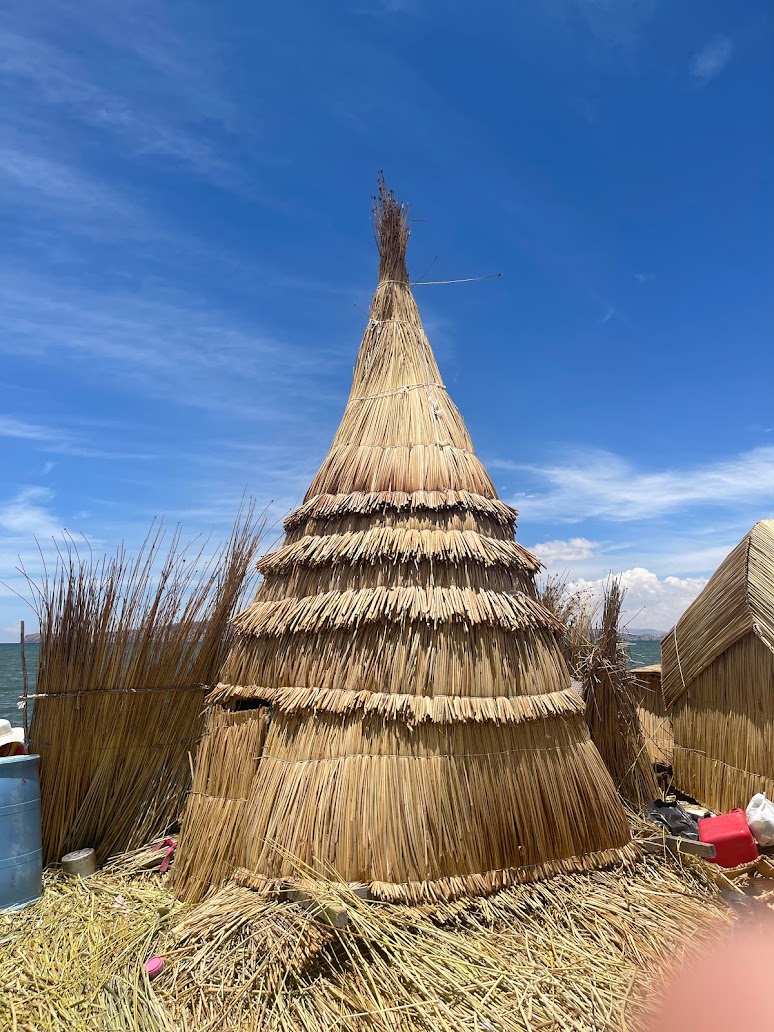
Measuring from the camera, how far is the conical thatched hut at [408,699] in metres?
4.10

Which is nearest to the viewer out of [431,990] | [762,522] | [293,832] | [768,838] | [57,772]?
[431,990]

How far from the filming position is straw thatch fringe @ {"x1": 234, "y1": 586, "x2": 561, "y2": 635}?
4418 millimetres

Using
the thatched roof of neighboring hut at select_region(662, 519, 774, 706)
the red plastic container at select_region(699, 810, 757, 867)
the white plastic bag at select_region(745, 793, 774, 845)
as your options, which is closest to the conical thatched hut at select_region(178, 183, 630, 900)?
the red plastic container at select_region(699, 810, 757, 867)

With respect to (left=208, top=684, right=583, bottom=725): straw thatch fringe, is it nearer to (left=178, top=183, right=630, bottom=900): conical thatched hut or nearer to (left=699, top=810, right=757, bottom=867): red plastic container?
(left=178, top=183, right=630, bottom=900): conical thatched hut

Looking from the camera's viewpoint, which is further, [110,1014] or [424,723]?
[424,723]

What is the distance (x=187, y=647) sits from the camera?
6.37 meters

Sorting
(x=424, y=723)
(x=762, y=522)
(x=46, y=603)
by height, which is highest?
(x=762, y=522)

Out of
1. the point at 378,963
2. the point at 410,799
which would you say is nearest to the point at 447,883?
the point at 410,799

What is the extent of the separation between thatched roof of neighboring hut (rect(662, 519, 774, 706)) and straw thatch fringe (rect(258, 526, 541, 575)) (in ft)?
7.79

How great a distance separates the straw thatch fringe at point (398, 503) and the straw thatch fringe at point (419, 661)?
2.82 ft

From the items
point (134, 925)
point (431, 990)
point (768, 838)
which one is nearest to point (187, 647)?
point (134, 925)

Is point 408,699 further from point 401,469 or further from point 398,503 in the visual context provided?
point 401,469

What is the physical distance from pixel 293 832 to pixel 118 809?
2.65 meters

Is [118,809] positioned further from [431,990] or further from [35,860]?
[431,990]
